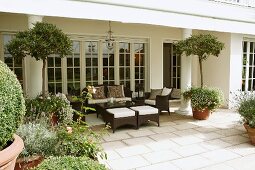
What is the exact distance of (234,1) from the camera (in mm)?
8961

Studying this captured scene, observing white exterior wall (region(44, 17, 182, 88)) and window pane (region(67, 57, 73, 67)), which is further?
window pane (region(67, 57, 73, 67))

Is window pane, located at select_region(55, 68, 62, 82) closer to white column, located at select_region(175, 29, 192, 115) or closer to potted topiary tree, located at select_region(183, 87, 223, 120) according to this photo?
white column, located at select_region(175, 29, 192, 115)

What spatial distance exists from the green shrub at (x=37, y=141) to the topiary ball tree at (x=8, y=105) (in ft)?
3.29

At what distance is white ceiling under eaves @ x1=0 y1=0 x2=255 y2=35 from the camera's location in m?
5.22

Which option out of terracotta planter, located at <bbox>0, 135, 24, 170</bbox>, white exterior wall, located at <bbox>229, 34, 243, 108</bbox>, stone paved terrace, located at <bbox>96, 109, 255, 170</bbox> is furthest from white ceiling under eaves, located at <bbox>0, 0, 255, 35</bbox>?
terracotta planter, located at <bbox>0, 135, 24, 170</bbox>

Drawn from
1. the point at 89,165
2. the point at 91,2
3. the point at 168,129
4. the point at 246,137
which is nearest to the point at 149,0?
the point at 91,2

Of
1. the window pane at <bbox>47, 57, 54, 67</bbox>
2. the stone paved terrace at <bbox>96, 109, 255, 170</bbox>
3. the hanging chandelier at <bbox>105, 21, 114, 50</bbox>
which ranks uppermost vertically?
the hanging chandelier at <bbox>105, 21, 114, 50</bbox>

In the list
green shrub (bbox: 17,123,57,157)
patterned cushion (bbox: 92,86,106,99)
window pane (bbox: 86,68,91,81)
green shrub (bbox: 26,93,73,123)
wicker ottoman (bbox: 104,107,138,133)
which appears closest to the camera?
green shrub (bbox: 17,123,57,157)

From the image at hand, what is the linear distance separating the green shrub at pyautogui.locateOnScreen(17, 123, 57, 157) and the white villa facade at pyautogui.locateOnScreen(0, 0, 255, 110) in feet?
9.56

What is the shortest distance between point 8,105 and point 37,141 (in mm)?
1347

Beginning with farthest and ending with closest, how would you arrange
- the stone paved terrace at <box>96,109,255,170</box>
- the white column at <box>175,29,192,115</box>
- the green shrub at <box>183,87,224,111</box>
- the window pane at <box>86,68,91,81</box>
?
the window pane at <box>86,68,91,81</box>
the white column at <box>175,29,192,115</box>
the green shrub at <box>183,87,224,111</box>
the stone paved terrace at <box>96,109,255,170</box>

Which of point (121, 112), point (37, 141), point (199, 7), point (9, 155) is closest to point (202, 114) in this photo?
point (121, 112)

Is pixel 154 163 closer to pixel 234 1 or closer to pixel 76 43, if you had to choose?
pixel 76 43

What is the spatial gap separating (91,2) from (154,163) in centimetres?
391
